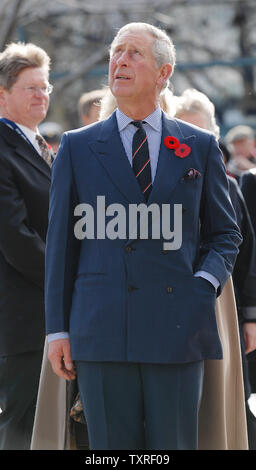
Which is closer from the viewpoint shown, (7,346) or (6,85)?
(7,346)

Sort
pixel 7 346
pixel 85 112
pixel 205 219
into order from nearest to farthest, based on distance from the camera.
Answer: pixel 205 219, pixel 7 346, pixel 85 112

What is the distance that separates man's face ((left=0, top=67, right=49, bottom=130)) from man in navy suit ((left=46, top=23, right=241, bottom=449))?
1242 millimetres

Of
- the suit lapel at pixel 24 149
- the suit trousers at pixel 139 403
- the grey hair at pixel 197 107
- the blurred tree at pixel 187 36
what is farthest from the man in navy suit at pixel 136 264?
the blurred tree at pixel 187 36

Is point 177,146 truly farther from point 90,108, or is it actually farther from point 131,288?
point 90,108

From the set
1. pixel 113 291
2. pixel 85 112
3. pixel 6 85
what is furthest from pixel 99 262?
pixel 85 112

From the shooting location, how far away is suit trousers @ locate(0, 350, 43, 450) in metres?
4.36

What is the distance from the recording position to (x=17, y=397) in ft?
14.3

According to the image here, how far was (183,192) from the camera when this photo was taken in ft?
11.0

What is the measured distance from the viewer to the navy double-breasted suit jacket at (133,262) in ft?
10.6

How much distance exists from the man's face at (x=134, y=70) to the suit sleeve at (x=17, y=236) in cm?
107

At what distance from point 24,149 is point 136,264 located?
1.45m

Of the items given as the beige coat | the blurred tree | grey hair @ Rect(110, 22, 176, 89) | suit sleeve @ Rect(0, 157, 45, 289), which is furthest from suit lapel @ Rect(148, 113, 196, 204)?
the blurred tree
